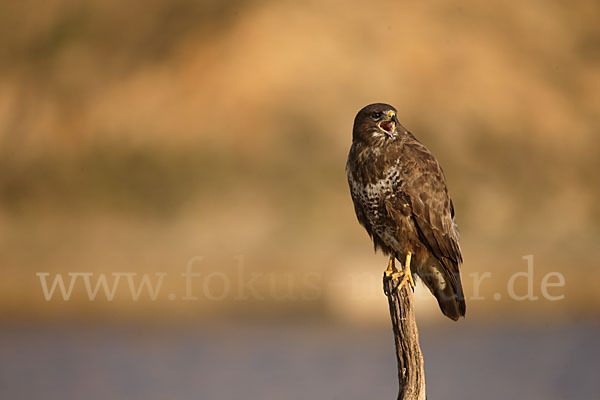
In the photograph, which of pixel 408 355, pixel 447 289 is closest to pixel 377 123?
pixel 447 289

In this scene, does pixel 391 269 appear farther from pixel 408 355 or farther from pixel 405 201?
pixel 408 355

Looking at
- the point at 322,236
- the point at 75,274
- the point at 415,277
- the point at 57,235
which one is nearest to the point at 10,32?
the point at 57,235

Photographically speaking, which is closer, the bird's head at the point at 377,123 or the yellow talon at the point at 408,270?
the bird's head at the point at 377,123

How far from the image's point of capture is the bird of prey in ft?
28.3

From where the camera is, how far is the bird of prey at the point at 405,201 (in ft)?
28.3

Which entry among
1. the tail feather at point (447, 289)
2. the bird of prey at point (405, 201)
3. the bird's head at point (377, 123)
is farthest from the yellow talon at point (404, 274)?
the bird's head at point (377, 123)

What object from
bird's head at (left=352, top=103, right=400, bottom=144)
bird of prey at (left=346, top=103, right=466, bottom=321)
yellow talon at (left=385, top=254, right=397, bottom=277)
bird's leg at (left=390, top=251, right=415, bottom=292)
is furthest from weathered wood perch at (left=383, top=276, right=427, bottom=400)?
bird's head at (left=352, top=103, right=400, bottom=144)

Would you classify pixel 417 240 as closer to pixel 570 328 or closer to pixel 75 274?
pixel 570 328

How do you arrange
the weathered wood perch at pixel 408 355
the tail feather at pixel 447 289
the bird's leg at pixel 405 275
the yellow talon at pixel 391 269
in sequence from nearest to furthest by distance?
the weathered wood perch at pixel 408 355
the bird's leg at pixel 405 275
the tail feather at pixel 447 289
the yellow talon at pixel 391 269

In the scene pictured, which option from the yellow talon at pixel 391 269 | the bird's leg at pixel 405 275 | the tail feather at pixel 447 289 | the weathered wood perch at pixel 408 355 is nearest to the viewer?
the weathered wood perch at pixel 408 355

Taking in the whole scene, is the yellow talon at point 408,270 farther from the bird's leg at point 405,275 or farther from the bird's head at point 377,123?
the bird's head at point 377,123

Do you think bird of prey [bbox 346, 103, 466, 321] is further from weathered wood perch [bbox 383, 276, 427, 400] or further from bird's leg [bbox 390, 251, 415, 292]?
weathered wood perch [bbox 383, 276, 427, 400]

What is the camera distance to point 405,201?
344 inches

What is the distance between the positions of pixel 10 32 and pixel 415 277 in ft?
106
